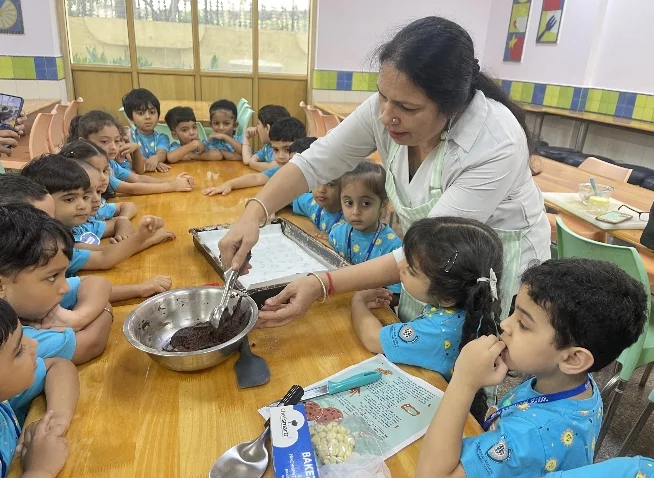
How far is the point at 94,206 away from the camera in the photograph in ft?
5.64

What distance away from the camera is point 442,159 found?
1229 mm

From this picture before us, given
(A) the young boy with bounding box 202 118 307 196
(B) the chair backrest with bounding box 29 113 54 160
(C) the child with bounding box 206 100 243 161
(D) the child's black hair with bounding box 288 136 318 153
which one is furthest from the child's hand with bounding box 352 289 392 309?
(B) the chair backrest with bounding box 29 113 54 160

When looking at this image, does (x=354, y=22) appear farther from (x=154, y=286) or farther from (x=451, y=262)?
(x=451, y=262)

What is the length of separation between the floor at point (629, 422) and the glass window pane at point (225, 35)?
223 inches

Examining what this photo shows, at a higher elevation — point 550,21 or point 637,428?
point 550,21

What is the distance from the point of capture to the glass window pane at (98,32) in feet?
19.5

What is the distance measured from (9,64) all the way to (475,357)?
6.32 m

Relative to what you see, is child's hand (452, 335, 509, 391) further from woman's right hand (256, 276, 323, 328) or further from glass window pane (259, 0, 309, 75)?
glass window pane (259, 0, 309, 75)

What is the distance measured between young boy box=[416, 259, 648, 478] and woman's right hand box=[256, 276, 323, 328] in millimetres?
442

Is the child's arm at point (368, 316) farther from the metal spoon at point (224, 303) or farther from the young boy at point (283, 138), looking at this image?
the young boy at point (283, 138)

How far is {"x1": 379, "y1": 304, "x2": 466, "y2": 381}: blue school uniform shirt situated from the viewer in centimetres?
105

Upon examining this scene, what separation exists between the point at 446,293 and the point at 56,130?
4234 mm

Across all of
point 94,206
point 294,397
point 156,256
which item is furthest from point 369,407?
point 94,206

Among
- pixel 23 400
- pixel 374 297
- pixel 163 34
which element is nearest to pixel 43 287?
pixel 23 400
